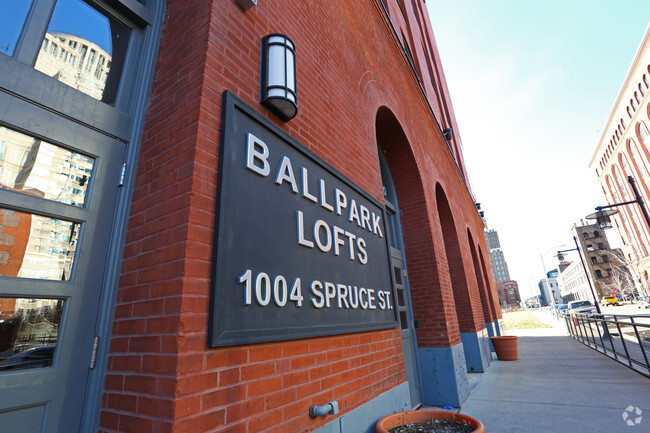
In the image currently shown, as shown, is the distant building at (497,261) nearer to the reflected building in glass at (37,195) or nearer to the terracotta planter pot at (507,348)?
the terracotta planter pot at (507,348)

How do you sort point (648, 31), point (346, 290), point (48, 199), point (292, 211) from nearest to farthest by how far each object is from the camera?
point (48, 199) → point (292, 211) → point (346, 290) → point (648, 31)

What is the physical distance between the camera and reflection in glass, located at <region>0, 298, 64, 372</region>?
136cm

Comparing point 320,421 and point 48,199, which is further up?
point 48,199

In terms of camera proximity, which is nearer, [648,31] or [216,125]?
[216,125]

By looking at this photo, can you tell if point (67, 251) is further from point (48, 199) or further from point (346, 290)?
point (346, 290)

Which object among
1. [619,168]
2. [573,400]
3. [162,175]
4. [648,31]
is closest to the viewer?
[162,175]

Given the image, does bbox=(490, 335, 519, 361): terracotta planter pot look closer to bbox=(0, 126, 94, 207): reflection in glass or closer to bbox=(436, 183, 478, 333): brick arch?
bbox=(436, 183, 478, 333): brick arch

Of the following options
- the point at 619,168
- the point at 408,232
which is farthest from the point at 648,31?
the point at 408,232

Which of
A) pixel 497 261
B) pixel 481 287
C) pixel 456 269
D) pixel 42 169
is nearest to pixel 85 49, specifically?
pixel 42 169

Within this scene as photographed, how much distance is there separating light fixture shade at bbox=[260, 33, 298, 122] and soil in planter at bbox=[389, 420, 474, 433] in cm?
257

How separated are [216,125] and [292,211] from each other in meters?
0.72

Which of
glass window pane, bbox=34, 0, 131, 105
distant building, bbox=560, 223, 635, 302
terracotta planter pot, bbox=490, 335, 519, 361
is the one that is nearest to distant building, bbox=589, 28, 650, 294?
distant building, bbox=560, 223, 635, 302

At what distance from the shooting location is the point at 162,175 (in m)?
1.78

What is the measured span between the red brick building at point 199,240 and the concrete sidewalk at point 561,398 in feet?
7.94
